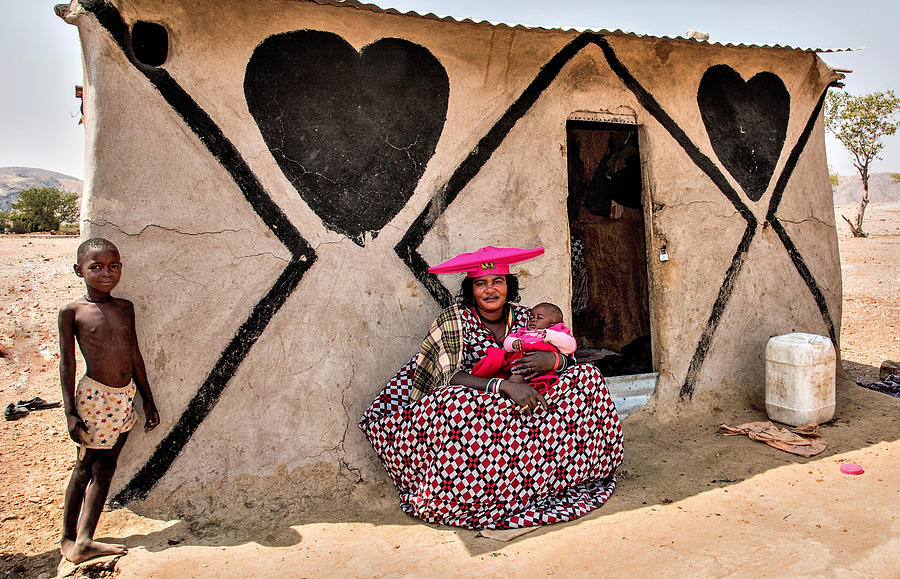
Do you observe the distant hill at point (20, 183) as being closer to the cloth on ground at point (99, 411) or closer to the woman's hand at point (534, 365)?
the cloth on ground at point (99, 411)

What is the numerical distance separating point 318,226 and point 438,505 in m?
1.78

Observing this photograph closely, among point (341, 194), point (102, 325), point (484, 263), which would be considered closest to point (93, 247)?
point (102, 325)

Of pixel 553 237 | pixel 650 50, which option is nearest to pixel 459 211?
pixel 553 237

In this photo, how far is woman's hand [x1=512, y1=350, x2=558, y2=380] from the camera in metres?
3.13

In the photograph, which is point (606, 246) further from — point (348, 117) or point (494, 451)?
point (494, 451)

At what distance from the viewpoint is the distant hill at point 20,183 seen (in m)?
55.2

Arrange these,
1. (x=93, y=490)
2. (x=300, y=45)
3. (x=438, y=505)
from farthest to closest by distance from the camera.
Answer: (x=300, y=45) < (x=438, y=505) < (x=93, y=490)

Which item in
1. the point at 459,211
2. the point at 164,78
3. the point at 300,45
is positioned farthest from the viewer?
the point at 459,211

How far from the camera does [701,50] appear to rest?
15.3ft

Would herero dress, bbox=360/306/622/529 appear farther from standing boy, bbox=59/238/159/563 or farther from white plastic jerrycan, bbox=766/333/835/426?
white plastic jerrycan, bbox=766/333/835/426

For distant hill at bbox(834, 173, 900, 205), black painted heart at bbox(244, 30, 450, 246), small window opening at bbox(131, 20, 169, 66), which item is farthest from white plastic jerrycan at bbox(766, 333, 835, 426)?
distant hill at bbox(834, 173, 900, 205)

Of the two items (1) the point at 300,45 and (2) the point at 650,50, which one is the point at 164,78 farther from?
(2) the point at 650,50

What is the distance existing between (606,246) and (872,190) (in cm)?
7789

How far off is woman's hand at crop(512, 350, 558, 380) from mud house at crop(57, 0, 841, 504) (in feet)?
3.19
